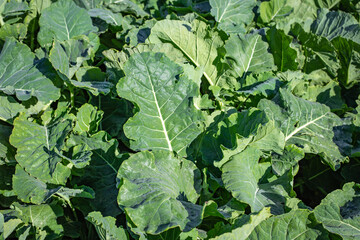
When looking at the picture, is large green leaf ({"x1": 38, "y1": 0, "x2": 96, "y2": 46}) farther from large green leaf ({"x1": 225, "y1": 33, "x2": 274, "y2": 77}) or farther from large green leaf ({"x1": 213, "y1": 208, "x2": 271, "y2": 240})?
large green leaf ({"x1": 213, "y1": 208, "x2": 271, "y2": 240})

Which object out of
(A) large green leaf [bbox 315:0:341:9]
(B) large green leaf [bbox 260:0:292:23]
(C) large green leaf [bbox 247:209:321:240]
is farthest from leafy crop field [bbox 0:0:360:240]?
(A) large green leaf [bbox 315:0:341:9]

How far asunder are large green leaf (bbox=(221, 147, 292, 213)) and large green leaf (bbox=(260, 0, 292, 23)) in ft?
4.77

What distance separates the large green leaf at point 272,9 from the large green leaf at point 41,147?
1750 mm

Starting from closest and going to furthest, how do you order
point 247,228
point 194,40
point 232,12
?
point 247,228, point 194,40, point 232,12

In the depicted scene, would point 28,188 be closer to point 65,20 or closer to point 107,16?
point 65,20

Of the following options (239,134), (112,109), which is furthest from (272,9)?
(112,109)

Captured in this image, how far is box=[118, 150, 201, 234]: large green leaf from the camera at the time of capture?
1.60 meters

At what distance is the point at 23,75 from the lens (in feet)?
7.50

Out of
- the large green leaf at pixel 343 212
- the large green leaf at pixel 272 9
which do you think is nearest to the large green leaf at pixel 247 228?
the large green leaf at pixel 343 212

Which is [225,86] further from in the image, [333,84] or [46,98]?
[46,98]

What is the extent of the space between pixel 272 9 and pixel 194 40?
929 mm

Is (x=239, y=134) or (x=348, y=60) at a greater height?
(x=348, y=60)

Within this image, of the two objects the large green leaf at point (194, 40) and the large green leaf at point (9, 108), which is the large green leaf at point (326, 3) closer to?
the large green leaf at point (194, 40)

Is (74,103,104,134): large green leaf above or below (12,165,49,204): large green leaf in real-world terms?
above
